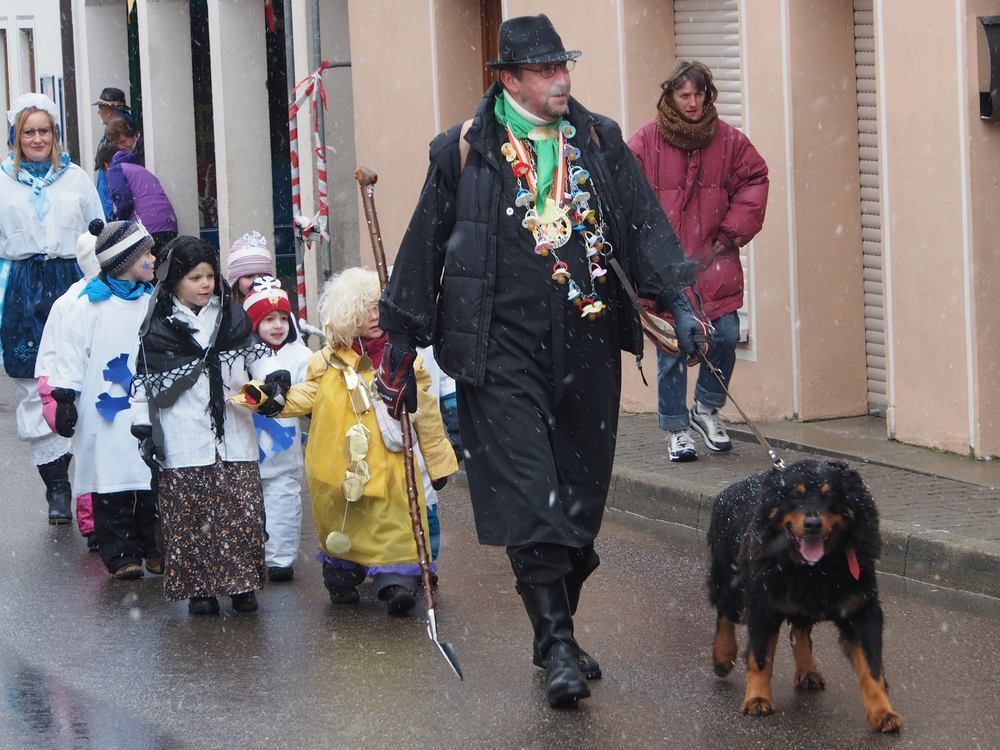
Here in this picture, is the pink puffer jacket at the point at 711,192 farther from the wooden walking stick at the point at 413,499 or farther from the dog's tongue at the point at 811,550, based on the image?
the dog's tongue at the point at 811,550

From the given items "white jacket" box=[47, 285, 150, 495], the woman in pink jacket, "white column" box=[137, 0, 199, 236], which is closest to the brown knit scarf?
the woman in pink jacket

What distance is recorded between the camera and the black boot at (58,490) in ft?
34.2

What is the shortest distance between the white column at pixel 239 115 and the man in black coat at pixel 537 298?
14.8 metres

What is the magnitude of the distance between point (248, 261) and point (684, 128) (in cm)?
230

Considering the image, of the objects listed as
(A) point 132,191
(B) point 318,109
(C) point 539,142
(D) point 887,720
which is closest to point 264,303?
(C) point 539,142

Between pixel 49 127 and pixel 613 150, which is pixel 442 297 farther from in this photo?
pixel 49 127

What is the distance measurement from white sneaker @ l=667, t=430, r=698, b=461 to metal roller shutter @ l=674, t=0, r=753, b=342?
1.77 m

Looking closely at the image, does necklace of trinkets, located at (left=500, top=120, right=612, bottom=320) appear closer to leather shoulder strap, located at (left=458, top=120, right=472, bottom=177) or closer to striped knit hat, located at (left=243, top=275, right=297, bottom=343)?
leather shoulder strap, located at (left=458, top=120, right=472, bottom=177)

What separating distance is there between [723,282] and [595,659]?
4.01 metres

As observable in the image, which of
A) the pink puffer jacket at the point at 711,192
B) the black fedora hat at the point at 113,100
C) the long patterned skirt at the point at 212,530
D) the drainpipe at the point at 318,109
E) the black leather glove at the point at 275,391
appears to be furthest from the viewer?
the black fedora hat at the point at 113,100

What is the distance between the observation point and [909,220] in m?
10.8

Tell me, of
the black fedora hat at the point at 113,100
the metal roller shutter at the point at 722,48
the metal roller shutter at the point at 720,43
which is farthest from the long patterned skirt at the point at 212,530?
the black fedora hat at the point at 113,100

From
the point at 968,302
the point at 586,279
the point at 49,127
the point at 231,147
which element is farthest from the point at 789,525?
the point at 231,147

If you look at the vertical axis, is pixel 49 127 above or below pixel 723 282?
above
